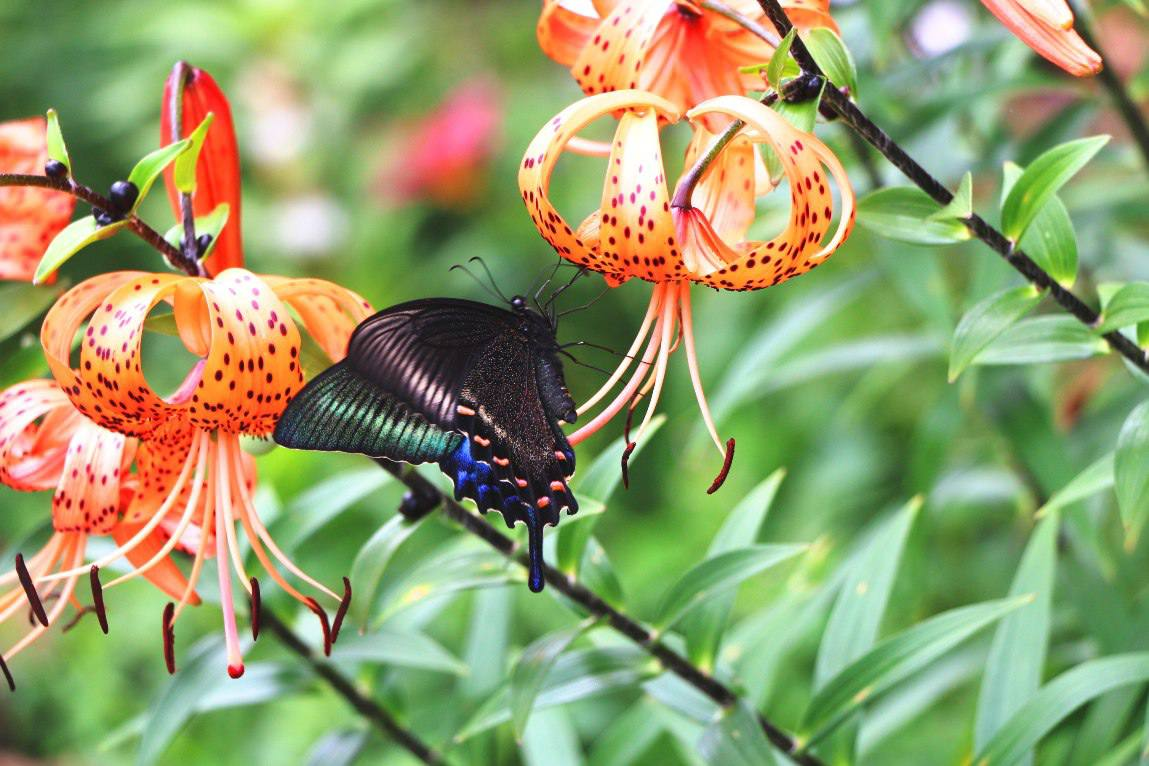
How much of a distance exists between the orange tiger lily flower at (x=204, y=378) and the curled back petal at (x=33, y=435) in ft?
0.18

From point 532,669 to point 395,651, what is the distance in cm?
19

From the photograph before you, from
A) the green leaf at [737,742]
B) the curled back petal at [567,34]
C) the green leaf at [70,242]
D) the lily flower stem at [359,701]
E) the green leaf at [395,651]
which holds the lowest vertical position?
the lily flower stem at [359,701]

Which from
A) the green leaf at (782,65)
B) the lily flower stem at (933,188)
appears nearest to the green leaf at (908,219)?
the lily flower stem at (933,188)

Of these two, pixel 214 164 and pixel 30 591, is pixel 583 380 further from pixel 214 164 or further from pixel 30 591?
pixel 30 591

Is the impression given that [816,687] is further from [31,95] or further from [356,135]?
[31,95]

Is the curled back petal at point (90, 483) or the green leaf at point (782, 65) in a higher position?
the green leaf at point (782, 65)

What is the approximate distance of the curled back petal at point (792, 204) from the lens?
0.65 m

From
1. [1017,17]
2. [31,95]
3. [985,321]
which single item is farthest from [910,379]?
[31,95]

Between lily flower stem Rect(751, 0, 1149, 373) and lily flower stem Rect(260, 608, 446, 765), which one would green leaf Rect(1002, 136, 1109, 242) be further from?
lily flower stem Rect(260, 608, 446, 765)

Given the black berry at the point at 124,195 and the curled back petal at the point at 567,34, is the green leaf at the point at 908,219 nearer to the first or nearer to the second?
the curled back petal at the point at 567,34

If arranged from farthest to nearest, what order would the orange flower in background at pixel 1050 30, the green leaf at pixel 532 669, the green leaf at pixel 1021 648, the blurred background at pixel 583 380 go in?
the blurred background at pixel 583 380
the green leaf at pixel 1021 648
the green leaf at pixel 532 669
the orange flower in background at pixel 1050 30

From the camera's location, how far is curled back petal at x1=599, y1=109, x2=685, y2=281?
68cm

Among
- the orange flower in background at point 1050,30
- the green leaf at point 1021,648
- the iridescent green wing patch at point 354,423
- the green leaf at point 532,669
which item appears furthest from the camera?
the green leaf at point 1021,648

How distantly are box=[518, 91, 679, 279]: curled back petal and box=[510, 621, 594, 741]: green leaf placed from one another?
0.30 m
